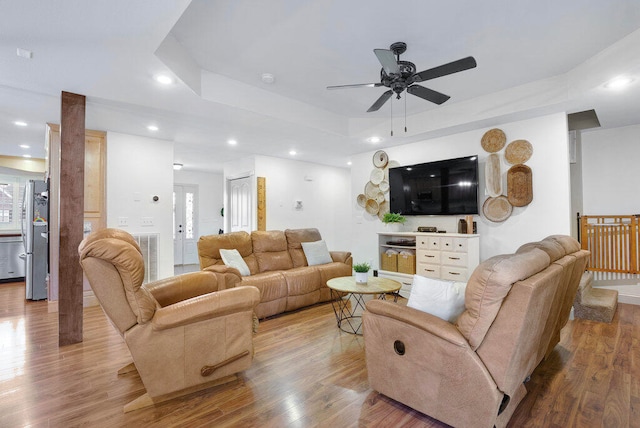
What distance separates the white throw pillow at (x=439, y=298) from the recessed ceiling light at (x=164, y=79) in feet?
9.07

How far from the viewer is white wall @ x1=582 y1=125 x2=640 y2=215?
4430mm

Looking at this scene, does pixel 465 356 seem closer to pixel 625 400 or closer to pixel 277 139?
pixel 625 400

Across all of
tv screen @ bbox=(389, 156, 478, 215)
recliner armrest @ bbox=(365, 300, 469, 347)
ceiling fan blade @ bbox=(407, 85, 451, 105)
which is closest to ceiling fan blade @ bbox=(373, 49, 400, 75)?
ceiling fan blade @ bbox=(407, 85, 451, 105)

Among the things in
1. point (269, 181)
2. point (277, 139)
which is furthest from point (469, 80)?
point (269, 181)

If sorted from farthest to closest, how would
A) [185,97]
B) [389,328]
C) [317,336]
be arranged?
[185,97] → [317,336] → [389,328]

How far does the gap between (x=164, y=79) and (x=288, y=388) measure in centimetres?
283

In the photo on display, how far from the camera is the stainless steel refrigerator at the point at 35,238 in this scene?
14.8 feet

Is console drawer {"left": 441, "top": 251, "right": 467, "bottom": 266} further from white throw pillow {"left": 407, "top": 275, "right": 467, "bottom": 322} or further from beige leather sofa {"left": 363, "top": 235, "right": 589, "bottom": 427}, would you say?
white throw pillow {"left": 407, "top": 275, "right": 467, "bottom": 322}

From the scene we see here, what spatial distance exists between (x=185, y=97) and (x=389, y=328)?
3016 mm

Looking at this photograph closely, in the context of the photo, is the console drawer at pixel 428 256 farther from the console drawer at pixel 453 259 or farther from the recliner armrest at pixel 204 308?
the recliner armrest at pixel 204 308

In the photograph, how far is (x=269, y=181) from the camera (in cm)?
643

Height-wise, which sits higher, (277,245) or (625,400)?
(277,245)

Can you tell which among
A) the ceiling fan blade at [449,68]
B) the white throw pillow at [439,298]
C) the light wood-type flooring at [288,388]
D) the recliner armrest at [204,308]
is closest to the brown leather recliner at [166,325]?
the recliner armrest at [204,308]

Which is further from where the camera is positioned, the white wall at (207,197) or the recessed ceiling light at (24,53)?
the white wall at (207,197)
